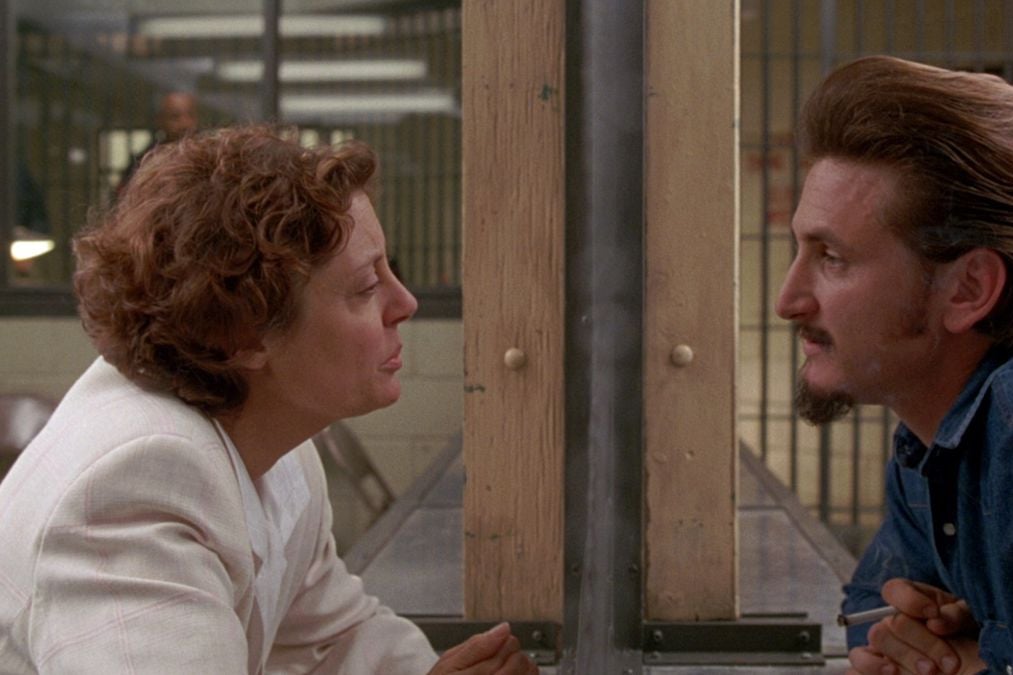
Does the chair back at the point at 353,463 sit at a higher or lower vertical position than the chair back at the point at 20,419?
lower

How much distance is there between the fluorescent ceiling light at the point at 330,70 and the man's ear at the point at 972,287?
4225 mm

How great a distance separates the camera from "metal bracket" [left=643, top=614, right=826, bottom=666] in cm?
181

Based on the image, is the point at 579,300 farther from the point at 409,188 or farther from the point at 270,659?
the point at 409,188

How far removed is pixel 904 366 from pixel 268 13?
428 centimetres

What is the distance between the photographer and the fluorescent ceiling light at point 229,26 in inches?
217

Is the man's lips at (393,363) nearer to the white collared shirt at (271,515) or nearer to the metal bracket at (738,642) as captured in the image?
the white collared shirt at (271,515)

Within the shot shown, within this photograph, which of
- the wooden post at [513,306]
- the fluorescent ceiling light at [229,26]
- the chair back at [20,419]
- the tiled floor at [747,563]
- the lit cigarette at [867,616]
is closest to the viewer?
the lit cigarette at [867,616]

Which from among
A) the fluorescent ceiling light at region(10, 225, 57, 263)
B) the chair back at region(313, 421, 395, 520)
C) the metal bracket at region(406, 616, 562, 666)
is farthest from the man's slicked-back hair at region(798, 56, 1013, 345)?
the fluorescent ceiling light at region(10, 225, 57, 263)

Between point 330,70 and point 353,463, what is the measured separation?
1733mm

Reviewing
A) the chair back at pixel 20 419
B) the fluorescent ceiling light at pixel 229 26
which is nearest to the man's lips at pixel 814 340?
the chair back at pixel 20 419

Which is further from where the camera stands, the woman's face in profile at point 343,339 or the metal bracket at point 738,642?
the metal bracket at point 738,642

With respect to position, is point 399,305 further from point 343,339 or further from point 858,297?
point 858,297

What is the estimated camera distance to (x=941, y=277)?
1340 millimetres

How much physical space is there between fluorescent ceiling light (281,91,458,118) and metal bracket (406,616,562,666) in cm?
369
